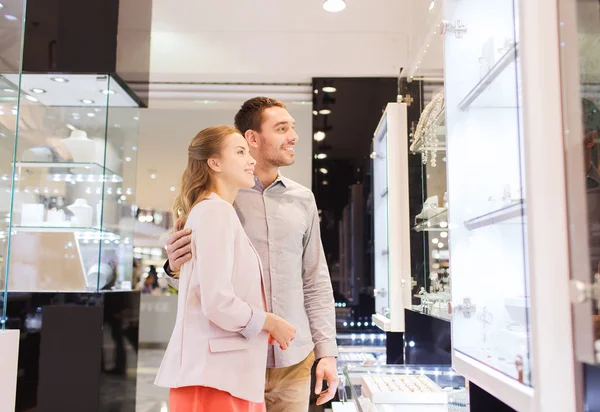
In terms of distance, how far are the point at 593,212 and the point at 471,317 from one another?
28.7 inches

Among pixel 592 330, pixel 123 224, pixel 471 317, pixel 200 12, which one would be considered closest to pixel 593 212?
pixel 592 330

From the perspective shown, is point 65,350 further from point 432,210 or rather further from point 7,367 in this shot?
point 432,210

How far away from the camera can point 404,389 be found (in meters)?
1.99

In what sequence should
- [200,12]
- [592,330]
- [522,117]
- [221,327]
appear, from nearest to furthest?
1. [592,330]
2. [522,117]
3. [221,327]
4. [200,12]

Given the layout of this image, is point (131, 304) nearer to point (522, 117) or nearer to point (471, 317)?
point (471, 317)

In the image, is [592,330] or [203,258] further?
[203,258]

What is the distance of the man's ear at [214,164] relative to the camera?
1705 millimetres

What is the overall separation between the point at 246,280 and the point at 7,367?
78cm

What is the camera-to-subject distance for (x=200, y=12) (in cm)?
464

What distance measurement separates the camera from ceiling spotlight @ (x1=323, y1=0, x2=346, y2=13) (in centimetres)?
434

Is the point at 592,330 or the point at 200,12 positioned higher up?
the point at 200,12

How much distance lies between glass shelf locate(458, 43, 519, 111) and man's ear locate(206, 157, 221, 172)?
760 millimetres

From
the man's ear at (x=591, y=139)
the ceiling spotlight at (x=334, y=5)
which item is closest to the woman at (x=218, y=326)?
the man's ear at (x=591, y=139)

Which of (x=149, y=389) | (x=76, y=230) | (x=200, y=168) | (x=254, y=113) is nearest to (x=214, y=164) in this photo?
(x=200, y=168)
